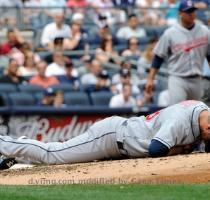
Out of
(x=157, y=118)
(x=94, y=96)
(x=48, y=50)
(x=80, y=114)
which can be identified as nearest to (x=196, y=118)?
(x=157, y=118)

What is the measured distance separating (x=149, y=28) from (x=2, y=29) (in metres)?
3.22

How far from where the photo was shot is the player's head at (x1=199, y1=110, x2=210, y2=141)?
25.0 ft

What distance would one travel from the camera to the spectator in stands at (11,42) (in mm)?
15406

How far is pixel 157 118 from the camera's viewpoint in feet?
25.6

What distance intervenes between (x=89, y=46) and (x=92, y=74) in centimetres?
172

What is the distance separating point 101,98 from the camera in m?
14.1

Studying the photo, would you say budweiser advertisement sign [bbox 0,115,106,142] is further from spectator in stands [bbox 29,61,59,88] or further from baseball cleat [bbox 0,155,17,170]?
baseball cleat [bbox 0,155,17,170]

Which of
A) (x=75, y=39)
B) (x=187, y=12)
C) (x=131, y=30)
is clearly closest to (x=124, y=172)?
(x=187, y=12)

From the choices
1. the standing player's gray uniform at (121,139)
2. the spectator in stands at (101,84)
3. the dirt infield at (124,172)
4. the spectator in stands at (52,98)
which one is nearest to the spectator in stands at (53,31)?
the spectator in stands at (101,84)

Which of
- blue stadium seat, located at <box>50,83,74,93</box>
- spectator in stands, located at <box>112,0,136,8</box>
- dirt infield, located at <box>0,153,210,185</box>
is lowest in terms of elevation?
blue stadium seat, located at <box>50,83,74,93</box>

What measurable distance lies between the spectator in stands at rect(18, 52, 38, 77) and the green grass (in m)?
8.02

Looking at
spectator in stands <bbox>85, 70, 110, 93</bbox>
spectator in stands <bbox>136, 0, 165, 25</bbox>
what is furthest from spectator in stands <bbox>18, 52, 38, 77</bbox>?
spectator in stands <bbox>136, 0, 165, 25</bbox>

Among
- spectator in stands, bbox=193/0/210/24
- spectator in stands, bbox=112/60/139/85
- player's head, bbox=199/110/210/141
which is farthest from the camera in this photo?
spectator in stands, bbox=193/0/210/24

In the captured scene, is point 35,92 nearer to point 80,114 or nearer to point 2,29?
point 80,114
